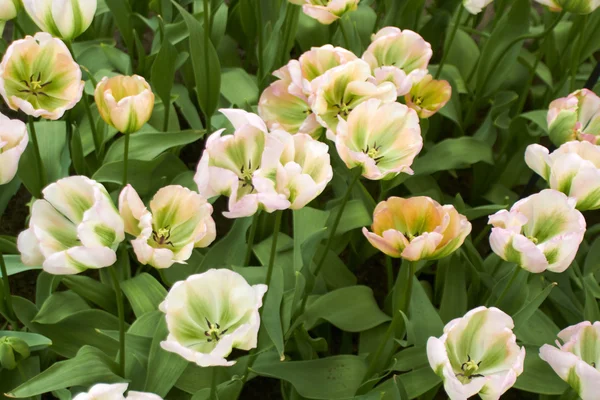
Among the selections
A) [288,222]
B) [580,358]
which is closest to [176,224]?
[580,358]

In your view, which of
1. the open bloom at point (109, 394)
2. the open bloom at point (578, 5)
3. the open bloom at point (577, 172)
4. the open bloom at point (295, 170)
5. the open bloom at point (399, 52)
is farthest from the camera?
the open bloom at point (578, 5)

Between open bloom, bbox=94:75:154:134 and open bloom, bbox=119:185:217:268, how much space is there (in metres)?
0.14

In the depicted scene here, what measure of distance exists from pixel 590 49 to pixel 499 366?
0.95 metres

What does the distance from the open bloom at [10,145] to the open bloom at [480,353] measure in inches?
17.8

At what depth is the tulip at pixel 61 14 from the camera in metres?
0.88

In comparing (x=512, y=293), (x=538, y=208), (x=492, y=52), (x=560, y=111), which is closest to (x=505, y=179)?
(x=492, y=52)

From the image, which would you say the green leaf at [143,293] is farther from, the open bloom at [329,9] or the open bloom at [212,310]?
the open bloom at [329,9]

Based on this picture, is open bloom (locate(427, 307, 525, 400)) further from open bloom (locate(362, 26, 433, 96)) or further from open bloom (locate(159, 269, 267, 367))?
open bloom (locate(362, 26, 433, 96))

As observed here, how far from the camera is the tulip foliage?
68 cm

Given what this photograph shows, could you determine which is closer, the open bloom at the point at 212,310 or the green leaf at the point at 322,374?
the open bloom at the point at 212,310

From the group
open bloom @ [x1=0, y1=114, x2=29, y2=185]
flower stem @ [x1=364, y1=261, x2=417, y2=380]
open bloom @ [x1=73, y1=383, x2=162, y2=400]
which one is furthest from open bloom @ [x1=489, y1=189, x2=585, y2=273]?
open bloom @ [x1=0, y1=114, x2=29, y2=185]

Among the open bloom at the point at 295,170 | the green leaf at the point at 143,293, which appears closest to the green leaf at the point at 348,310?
the green leaf at the point at 143,293

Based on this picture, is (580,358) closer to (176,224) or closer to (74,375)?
(176,224)

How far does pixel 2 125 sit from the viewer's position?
70cm
